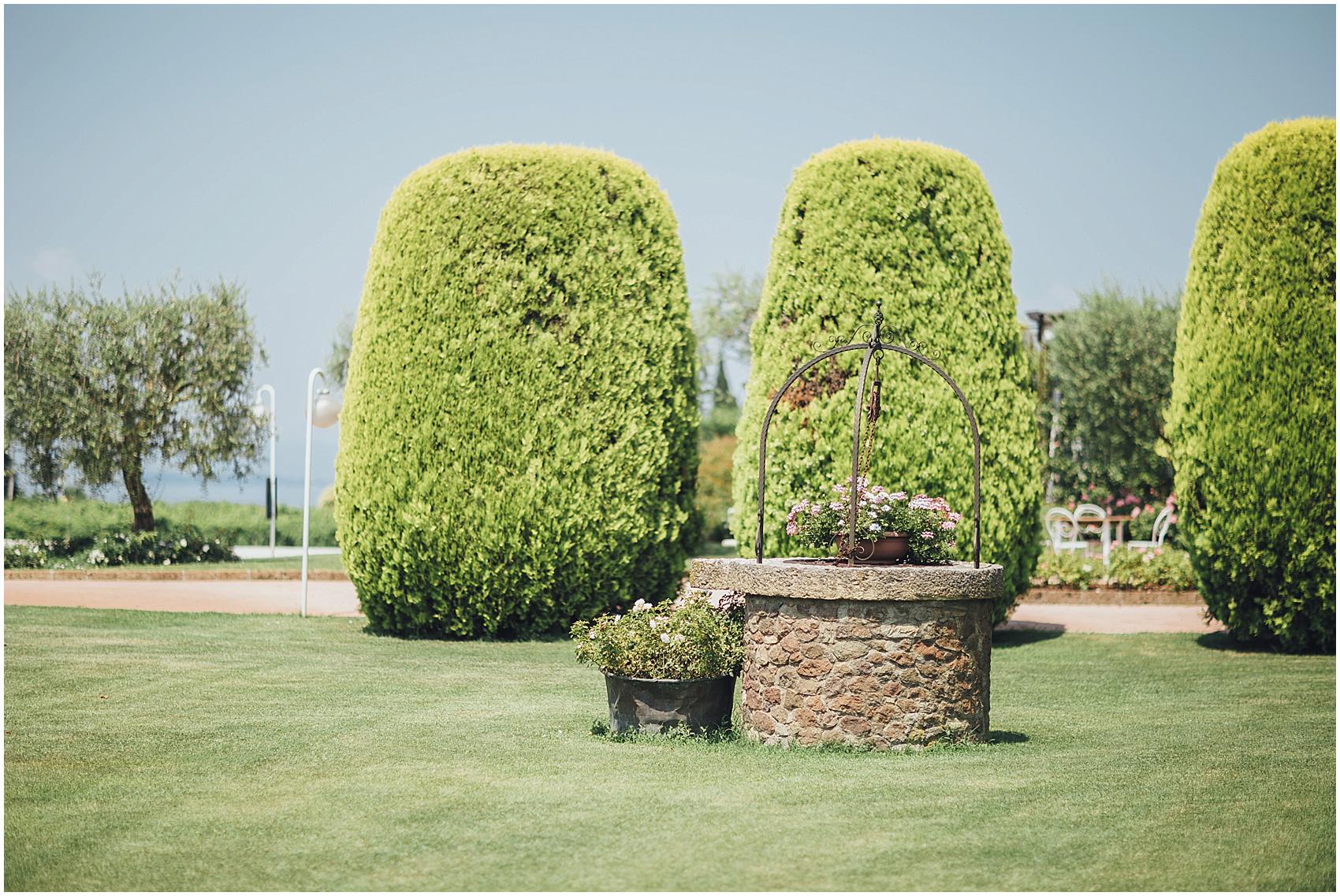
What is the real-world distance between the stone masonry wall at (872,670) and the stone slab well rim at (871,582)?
0.22ft

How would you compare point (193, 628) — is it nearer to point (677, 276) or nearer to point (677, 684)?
point (677, 276)

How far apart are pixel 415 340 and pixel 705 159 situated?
9192mm

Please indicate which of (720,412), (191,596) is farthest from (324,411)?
(720,412)

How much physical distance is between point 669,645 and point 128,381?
55.3 feet

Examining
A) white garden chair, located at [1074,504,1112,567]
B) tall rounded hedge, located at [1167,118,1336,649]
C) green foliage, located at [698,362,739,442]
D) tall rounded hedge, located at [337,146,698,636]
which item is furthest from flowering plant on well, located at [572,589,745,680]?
green foliage, located at [698,362,739,442]

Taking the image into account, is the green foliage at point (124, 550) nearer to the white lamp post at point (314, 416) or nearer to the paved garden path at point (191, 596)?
the paved garden path at point (191, 596)

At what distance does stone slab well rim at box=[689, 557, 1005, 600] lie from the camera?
5.78 meters

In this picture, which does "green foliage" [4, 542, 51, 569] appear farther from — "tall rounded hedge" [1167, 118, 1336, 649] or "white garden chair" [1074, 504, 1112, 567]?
"tall rounded hedge" [1167, 118, 1336, 649]

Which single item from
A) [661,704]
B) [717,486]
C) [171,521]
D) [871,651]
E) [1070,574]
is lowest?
[661,704]

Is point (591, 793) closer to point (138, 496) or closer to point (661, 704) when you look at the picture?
point (661, 704)

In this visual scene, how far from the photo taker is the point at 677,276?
36.4 ft

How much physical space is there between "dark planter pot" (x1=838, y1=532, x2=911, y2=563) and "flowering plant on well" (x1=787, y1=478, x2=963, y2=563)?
0.9 inches

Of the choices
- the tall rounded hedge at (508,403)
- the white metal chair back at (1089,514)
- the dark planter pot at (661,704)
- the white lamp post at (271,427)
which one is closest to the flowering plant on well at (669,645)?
the dark planter pot at (661,704)

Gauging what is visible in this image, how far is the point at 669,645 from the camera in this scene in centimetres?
621
